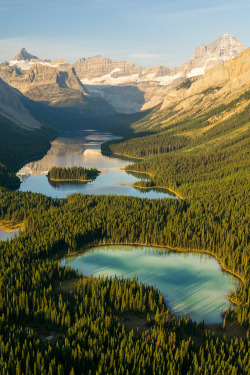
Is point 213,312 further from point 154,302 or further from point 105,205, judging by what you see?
point 105,205

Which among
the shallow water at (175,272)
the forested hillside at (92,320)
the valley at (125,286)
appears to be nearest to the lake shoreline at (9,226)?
the valley at (125,286)

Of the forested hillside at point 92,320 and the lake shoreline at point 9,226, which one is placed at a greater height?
the lake shoreline at point 9,226

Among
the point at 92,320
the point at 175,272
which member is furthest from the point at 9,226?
the point at 92,320

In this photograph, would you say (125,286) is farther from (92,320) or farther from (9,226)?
(9,226)

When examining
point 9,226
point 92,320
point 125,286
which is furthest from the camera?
point 9,226

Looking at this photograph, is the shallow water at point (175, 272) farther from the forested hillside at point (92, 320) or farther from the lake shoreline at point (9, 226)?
the lake shoreline at point (9, 226)

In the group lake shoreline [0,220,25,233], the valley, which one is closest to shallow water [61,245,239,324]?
the valley

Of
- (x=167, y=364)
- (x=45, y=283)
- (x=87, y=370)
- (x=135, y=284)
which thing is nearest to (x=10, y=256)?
(x=45, y=283)

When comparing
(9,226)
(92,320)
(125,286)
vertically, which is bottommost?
(92,320)
